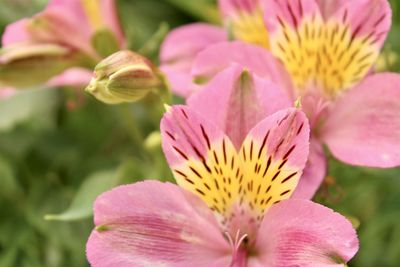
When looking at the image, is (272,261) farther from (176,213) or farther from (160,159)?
(160,159)

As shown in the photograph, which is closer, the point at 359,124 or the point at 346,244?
the point at 346,244

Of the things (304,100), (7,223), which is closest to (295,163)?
(304,100)

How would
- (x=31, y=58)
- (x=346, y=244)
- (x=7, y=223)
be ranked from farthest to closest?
(x=7, y=223) → (x=31, y=58) → (x=346, y=244)

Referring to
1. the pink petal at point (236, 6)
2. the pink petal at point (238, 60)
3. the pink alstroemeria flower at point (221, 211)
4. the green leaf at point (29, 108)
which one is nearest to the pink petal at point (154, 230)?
the pink alstroemeria flower at point (221, 211)

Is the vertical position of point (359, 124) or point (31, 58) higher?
point (31, 58)

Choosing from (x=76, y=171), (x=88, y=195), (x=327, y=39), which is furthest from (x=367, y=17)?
(x=76, y=171)

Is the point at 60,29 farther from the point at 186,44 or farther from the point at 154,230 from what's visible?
the point at 154,230
